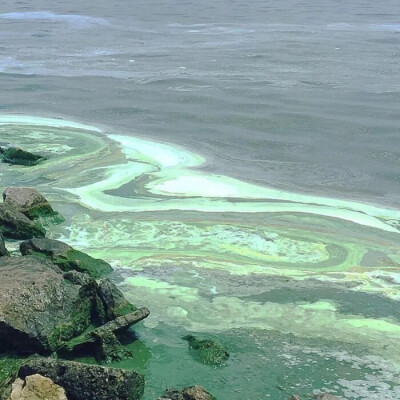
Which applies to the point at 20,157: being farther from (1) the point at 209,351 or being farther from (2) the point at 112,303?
(1) the point at 209,351

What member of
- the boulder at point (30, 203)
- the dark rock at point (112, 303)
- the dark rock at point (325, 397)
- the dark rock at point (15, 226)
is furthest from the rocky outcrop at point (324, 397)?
the boulder at point (30, 203)

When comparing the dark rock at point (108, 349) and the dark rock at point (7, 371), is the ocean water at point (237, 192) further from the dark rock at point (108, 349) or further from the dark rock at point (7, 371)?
the dark rock at point (7, 371)

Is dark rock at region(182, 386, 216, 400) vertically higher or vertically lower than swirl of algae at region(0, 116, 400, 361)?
higher

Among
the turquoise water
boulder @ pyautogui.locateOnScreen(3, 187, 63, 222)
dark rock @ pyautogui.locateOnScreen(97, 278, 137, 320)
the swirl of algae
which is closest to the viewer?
the turquoise water

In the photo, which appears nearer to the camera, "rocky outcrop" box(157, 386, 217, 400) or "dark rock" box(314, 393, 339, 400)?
"rocky outcrop" box(157, 386, 217, 400)

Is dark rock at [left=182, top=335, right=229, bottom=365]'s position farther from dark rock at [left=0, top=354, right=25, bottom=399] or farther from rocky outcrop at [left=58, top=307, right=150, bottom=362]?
dark rock at [left=0, top=354, right=25, bottom=399]

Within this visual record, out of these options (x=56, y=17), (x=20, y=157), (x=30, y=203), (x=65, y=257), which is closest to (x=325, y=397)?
(x=65, y=257)

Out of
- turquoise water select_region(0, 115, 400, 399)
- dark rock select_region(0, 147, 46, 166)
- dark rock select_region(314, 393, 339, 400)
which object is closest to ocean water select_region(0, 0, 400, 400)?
turquoise water select_region(0, 115, 400, 399)
